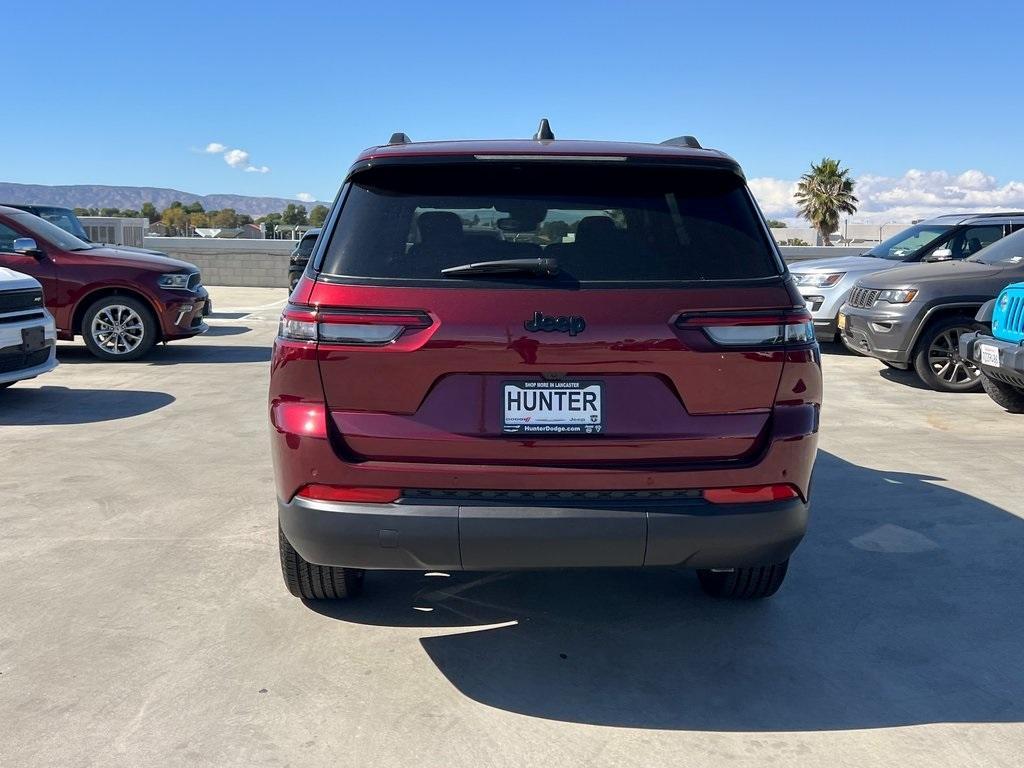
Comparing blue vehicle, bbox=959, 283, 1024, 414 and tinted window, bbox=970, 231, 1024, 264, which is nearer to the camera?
blue vehicle, bbox=959, 283, 1024, 414

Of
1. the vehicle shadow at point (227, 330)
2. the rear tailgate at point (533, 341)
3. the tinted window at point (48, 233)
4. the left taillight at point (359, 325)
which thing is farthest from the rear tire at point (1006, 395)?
the vehicle shadow at point (227, 330)

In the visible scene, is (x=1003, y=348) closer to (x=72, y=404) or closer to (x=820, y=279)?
(x=820, y=279)

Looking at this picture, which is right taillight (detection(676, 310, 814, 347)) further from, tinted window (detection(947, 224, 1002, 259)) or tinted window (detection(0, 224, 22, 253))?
tinted window (detection(0, 224, 22, 253))

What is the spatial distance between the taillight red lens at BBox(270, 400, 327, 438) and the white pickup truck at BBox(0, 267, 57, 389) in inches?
230

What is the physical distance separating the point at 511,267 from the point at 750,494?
1.09 meters

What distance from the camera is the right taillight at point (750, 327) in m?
3.18

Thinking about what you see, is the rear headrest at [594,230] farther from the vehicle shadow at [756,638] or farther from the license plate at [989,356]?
the license plate at [989,356]

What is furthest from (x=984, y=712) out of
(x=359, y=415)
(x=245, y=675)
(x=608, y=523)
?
(x=245, y=675)

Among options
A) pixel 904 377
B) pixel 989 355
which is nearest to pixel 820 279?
pixel 904 377

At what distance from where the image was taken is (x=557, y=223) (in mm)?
3336

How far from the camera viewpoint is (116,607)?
13.3 ft

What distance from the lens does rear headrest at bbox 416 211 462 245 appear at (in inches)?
129

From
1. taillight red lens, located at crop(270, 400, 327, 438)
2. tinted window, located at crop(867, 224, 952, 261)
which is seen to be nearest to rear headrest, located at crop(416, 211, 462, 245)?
taillight red lens, located at crop(270, 400, 327, 438)

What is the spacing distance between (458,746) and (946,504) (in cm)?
376
